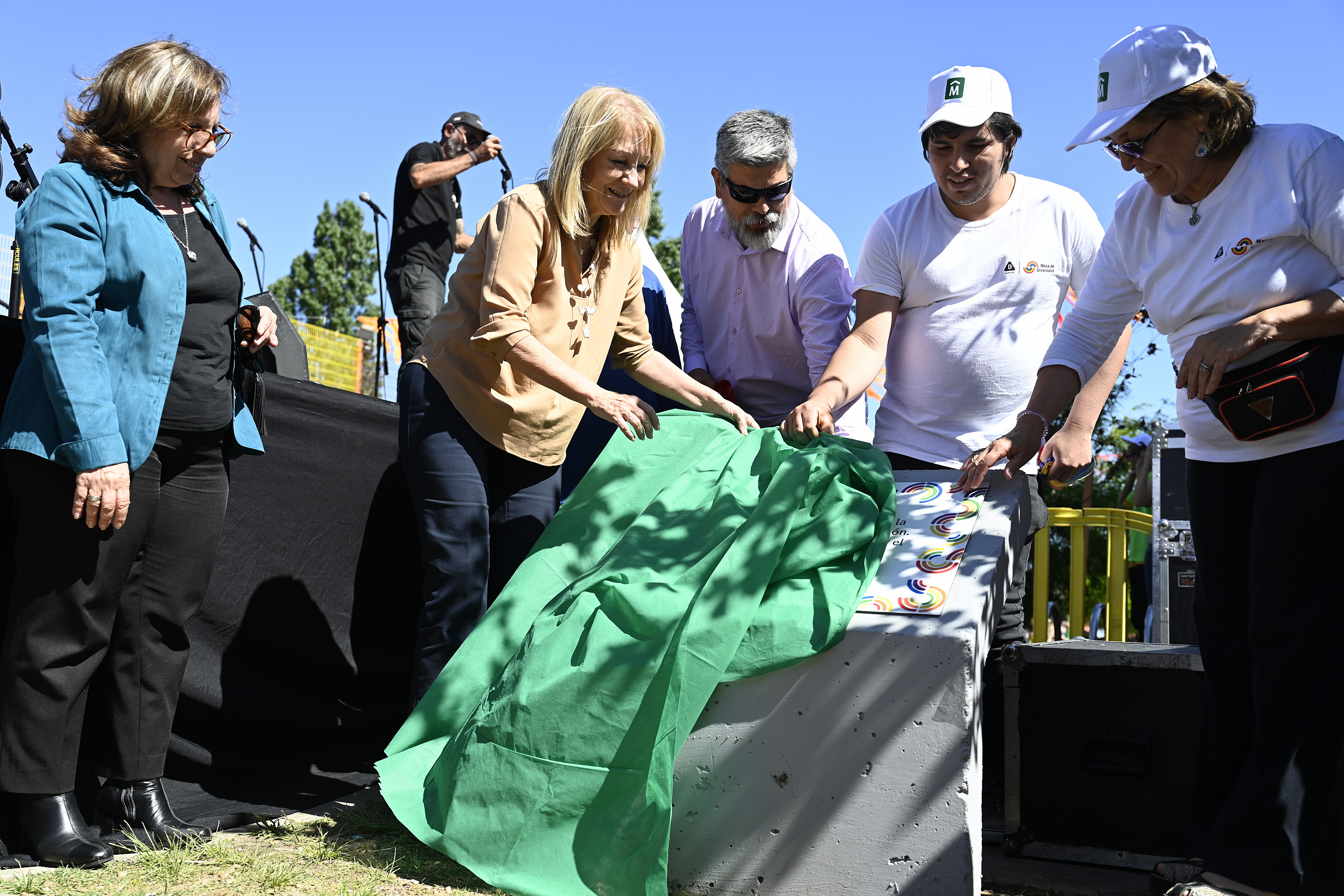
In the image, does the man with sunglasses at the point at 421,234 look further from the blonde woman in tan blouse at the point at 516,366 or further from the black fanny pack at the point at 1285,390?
the black fanny pack at the point at 1285,390

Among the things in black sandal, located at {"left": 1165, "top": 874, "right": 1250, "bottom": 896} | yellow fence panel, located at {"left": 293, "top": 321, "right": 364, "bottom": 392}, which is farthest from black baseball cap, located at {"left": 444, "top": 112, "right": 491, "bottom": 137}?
yellow fence panel, located at {"left": 293, "top": 321, "right": 364, "bottom": 392}

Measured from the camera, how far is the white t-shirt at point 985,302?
3197mm

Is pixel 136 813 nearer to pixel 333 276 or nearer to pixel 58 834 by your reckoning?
pixel 58 834

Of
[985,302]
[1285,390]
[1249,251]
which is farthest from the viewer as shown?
[985,302]

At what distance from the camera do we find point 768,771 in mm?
2471

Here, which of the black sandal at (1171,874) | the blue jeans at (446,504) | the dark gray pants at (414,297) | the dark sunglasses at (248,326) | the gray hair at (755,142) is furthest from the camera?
the dark gray pants at (414,297)

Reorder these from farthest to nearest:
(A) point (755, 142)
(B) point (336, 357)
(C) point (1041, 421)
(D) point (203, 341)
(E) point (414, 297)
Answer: (B) point (336, 357) → (E) point (414, 297) → (A) point (755, 142) → (C) point (1041, 421) → (D) point (203, 341)

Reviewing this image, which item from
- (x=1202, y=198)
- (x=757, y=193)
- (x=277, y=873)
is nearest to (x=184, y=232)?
(x=277, y=873)

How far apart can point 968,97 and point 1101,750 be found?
1.89 metres

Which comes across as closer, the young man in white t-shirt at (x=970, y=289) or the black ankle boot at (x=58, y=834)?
the black ankle boot at (x=58, y=834)

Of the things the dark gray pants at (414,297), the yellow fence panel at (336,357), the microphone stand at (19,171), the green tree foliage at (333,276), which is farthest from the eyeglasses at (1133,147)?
the green tree foliage at (333,276)

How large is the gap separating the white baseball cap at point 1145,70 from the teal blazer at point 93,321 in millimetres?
2235

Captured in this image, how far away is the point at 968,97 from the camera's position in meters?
3.11

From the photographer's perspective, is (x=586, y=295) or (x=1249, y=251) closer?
(x=1249, y=251)
